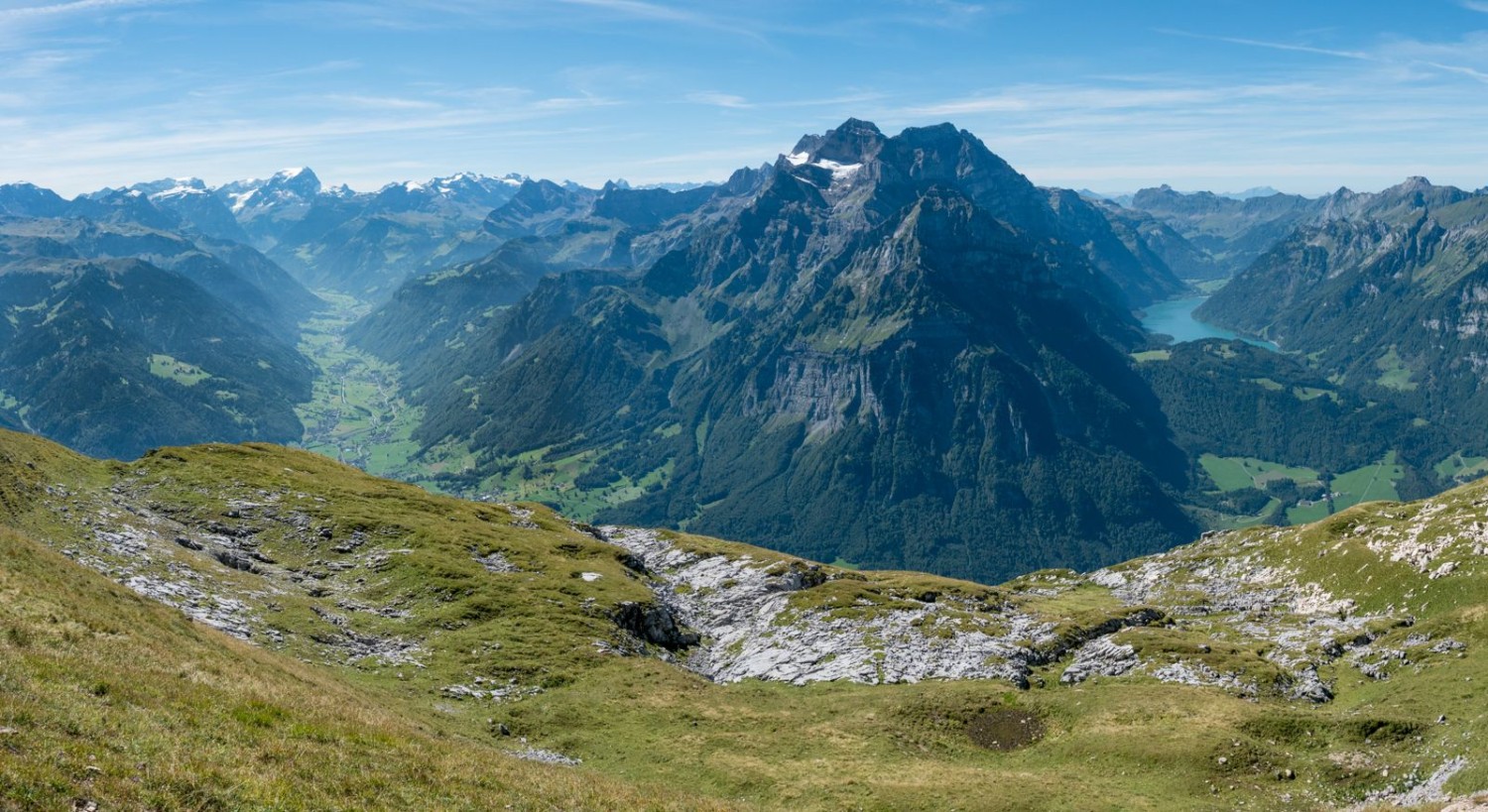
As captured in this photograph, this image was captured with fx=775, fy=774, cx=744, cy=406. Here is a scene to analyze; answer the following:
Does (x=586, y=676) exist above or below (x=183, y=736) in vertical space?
below

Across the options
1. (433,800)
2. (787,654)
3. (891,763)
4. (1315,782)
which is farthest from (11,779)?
(787,654)

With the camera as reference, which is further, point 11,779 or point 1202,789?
point 1202,789

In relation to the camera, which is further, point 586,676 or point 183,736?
point 586,676

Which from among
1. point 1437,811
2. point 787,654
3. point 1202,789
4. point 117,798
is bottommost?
point 787,654

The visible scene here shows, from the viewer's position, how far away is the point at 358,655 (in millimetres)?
68625

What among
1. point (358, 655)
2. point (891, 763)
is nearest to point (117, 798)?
point (891, 763)

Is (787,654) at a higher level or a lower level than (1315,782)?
lower

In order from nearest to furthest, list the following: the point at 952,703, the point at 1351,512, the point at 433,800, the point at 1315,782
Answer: the point at 433,800 < the point at 1315,782 < the point at 952,703 < the point at 1351,512

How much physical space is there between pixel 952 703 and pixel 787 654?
24025mm

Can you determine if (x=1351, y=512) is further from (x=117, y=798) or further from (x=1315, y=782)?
(x=117, y=798)

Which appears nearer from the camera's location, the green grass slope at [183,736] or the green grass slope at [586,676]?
the green grass slope at [183,736]

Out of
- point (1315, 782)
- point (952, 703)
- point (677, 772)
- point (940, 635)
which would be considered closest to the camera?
point (1315, 782)

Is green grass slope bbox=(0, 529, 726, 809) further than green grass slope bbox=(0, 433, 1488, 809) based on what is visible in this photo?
No

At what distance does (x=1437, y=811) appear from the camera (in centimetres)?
3338
